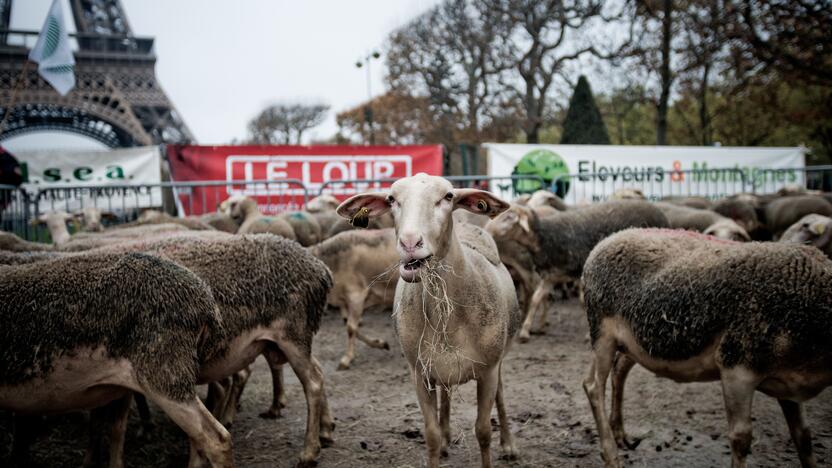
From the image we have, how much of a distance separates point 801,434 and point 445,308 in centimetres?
217

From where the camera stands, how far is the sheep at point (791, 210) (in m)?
9.88

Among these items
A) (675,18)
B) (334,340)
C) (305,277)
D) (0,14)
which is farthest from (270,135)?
(305,277)

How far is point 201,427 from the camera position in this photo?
294cm

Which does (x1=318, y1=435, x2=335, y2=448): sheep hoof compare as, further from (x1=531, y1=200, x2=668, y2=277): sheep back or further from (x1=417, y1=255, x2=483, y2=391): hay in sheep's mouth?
(x1=531, y1=200, x2=668, y2=277): sheep back

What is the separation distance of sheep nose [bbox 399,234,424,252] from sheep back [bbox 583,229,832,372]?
1601 millimetres

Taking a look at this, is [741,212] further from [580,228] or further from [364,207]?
[364,207]

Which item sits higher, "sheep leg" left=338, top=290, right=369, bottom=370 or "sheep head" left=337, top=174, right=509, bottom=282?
"sheep head" left=337, top=174, right=509, bottom=282

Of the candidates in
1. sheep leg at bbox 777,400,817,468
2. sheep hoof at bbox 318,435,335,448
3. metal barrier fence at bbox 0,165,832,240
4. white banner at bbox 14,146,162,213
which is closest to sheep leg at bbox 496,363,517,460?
sheep hoof at bbox 318,435,335,448

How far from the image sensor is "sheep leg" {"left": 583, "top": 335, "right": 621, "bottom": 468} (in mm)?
3740

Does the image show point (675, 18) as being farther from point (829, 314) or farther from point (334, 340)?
point (829, 314)

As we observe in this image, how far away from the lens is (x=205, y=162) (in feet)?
44.5

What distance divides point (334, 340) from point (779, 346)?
5.43 meters

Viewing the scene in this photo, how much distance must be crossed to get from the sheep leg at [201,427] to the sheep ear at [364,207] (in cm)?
122

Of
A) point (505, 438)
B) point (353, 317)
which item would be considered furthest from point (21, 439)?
point (353, 317)
